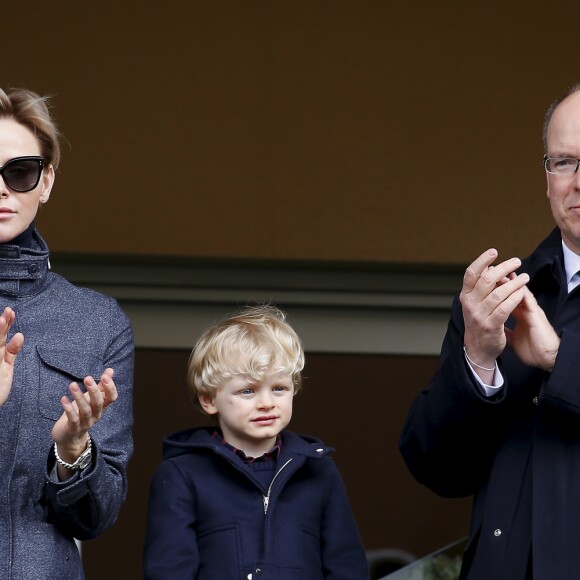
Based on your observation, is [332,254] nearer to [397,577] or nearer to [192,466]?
[397,577]

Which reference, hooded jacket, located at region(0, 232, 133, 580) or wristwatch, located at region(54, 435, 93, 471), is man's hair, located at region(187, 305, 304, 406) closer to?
hooded jacket, located at region(0, 232, 133, 580)

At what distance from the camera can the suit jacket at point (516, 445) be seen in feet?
9.52

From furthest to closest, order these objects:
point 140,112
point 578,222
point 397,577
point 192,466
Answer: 1. point 140,112
2. point 397,577
3. point 192,466
4. point 578,222

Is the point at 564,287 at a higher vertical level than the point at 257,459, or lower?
higher

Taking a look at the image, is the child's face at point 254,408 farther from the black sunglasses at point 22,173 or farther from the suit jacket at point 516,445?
the black sunglasses at point 22,173

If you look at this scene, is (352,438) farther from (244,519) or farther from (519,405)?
(519,405)

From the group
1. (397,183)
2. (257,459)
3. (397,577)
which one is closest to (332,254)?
(397,183)

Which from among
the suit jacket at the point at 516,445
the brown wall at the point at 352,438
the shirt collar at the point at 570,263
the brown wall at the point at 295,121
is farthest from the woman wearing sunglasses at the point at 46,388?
the brown wall at the point at 352,438

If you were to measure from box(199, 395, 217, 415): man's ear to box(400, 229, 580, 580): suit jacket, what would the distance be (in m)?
0.48

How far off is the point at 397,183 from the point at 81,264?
1137 millimetres

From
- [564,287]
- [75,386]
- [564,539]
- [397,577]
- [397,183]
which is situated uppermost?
[397,183]

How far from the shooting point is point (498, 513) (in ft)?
9.84

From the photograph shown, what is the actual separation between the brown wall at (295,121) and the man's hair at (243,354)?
6.02 ft

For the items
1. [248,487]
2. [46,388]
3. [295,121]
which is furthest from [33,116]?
[295,121]
